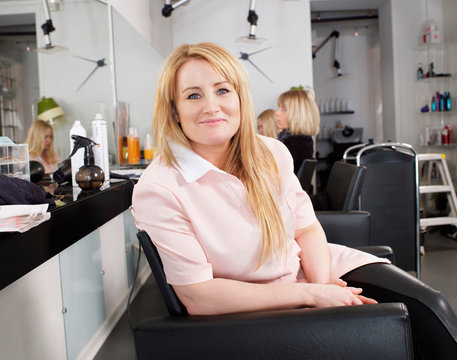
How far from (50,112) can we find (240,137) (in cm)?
133

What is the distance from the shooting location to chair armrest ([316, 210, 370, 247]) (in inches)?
79.0

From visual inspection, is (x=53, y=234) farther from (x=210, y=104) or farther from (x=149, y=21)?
(x=149, y=21)

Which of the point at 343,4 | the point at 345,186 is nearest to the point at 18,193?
the point at 345,186

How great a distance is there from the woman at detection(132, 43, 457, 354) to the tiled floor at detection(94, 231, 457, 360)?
1.17 metres

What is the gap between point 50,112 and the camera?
223cm

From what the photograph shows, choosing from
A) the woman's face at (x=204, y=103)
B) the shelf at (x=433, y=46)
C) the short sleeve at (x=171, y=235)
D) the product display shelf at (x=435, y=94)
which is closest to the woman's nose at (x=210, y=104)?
the woman's face at (x=204, y=103)

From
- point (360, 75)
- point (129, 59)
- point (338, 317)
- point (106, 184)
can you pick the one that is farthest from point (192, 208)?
point (360, 75)

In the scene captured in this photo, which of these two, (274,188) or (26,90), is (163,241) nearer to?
(274,188)

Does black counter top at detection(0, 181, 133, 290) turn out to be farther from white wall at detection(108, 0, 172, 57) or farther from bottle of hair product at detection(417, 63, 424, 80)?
bottle of hair product at detection(417, 63, 424, 80)

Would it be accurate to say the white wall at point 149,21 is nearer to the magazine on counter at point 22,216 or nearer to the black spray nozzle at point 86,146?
the black spray nozzle at point 86,146

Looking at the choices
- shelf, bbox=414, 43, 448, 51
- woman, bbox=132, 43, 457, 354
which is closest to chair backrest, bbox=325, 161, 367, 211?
woman, bbox=132, 43, 457, 354

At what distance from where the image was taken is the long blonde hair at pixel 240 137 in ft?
3.92

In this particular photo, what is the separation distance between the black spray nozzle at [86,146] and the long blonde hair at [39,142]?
7.7 inches

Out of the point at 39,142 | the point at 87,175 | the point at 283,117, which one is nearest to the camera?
the point at 87,175
